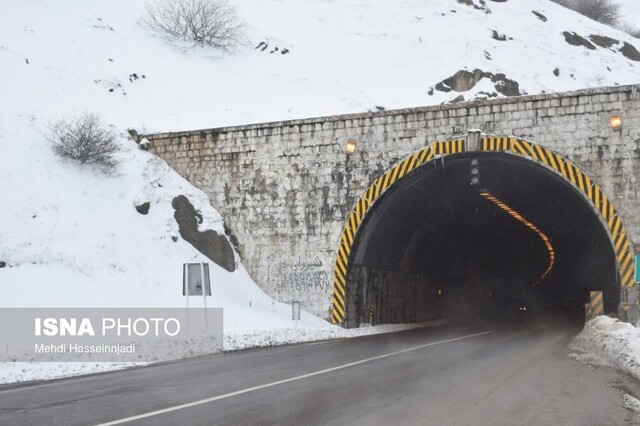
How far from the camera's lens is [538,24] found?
57219mm

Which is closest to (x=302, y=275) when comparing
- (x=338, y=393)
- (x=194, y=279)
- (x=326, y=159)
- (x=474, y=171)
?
(x=326, y=159)

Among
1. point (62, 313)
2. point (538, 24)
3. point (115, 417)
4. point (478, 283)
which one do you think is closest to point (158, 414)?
point (115, 417)

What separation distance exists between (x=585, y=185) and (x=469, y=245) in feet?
60.6

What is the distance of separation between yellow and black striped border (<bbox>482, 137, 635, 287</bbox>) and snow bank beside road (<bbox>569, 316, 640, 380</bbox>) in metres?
3.38

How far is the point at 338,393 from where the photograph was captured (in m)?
9.88

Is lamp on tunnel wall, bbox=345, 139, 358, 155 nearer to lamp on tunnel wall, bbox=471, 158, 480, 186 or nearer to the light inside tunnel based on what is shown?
lamp on tunnel wall, bbox=471, 158, 480, 186

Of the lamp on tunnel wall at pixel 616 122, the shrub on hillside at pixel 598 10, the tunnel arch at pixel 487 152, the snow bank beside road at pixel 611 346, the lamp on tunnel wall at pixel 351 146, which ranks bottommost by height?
the snow bank beside road at pixel 611 346

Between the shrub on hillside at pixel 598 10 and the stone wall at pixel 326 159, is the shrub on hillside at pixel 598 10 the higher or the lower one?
the higher one

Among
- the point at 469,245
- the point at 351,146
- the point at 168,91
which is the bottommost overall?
the point at 469,245

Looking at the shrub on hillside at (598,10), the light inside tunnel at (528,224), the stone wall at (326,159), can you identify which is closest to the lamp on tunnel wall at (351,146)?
the stone wall at (326,159)

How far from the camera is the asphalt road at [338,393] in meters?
8.12

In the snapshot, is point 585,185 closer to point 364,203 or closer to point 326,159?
point 364,203

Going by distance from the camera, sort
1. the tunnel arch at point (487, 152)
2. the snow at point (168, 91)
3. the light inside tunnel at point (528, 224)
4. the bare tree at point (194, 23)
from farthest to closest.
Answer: the bare tree at point (194, 23)
the light inside tunnel at point (528, 224)
the tunnel arch at point (487, 152)
the snow at point (168, 91)

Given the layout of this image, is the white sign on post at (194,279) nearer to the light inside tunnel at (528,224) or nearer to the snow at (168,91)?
the snow at (168,91)
